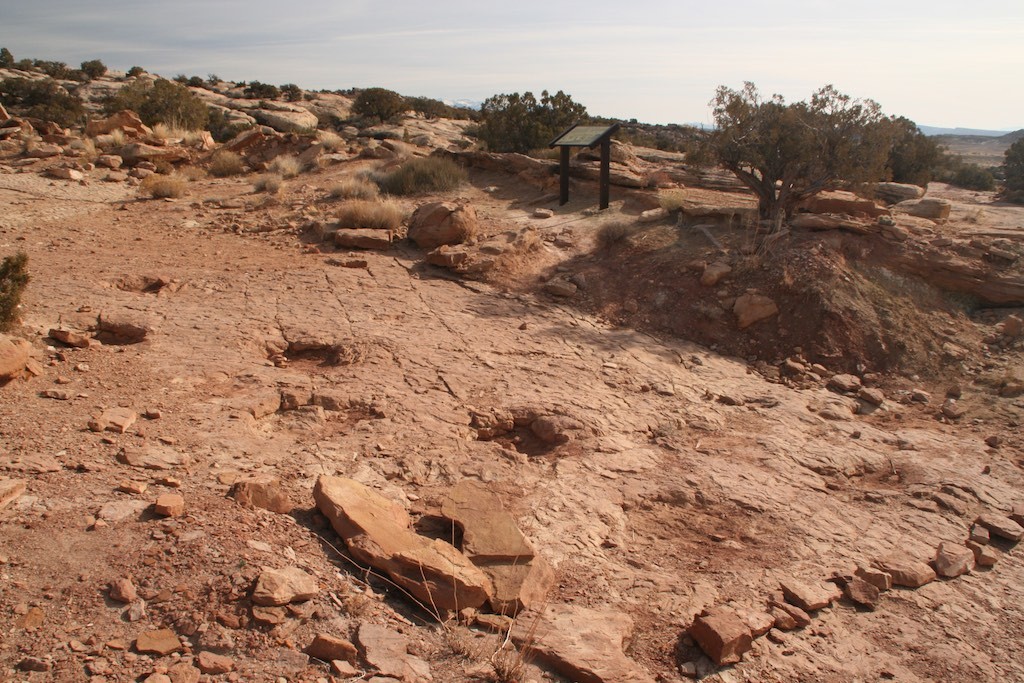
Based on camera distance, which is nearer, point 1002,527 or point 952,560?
point 952,560

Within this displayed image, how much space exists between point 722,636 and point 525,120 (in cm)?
1508

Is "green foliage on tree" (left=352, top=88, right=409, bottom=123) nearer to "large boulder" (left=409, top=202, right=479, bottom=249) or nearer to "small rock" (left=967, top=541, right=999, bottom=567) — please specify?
"large boulder" (left=409, top=202, right=479, bottom=249)

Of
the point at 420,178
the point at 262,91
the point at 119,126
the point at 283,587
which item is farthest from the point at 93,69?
the point at 283,587

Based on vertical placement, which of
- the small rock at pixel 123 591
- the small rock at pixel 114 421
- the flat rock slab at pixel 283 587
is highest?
the small rock at pixel 114 421

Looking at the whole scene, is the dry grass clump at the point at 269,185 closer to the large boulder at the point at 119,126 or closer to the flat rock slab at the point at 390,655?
the large boulder at the point at 119,126

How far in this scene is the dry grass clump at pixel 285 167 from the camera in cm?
1428

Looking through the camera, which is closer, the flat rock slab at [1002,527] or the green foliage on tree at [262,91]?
the flat rock slab at [1002,527]

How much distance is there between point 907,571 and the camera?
4.42 m

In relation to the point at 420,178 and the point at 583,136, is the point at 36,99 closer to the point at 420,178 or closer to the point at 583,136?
the point at 420,178

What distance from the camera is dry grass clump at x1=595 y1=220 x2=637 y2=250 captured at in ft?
32.5

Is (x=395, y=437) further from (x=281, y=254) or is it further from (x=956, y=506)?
(x=281, y=254)

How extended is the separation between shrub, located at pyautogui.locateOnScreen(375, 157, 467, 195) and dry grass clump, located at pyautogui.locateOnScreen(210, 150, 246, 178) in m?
4.07

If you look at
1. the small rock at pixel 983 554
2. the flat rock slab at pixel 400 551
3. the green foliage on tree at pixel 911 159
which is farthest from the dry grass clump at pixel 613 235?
the green foliage on tree at pixel 911 159

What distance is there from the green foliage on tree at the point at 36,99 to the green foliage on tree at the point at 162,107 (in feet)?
3.26
